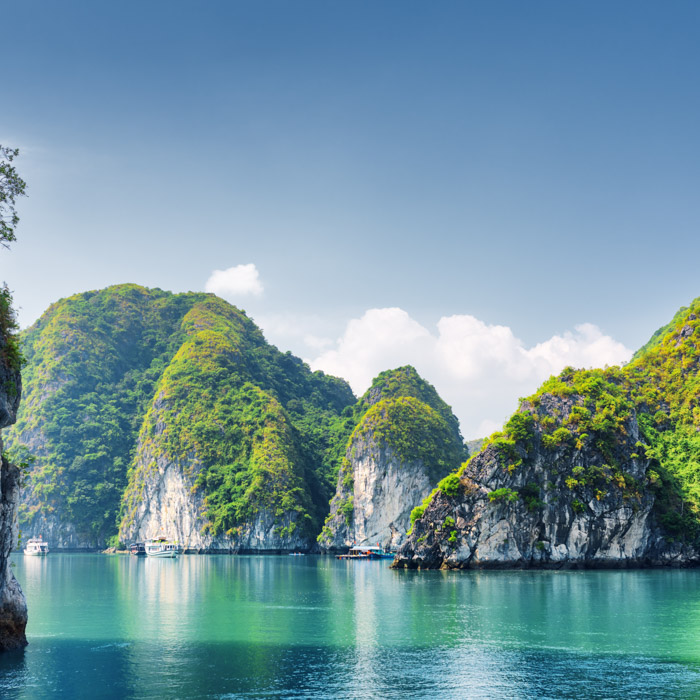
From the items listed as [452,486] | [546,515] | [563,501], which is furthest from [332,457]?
[563,501]

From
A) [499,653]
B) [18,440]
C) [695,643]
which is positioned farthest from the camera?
[18,440]

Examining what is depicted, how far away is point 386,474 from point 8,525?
10692 centimetres

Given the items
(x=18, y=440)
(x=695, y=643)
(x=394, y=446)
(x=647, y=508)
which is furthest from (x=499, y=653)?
(x=18, y=440)

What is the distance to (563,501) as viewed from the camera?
266 ft

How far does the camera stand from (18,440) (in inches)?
6540

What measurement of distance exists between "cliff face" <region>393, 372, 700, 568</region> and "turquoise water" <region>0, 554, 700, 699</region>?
69.5ft

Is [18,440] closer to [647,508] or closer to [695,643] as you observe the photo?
[647,508]

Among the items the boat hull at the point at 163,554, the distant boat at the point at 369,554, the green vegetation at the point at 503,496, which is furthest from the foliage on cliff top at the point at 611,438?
the boat hull at the point at 163,554

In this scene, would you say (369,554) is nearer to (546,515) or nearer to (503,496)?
(503,496)

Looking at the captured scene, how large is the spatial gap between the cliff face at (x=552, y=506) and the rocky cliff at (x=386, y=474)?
45.8m

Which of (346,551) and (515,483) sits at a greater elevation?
(515,483)

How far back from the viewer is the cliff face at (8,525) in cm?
2748

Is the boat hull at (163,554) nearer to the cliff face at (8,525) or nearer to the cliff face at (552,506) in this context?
the cliff face at (552,506)

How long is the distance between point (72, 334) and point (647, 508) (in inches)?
5712
